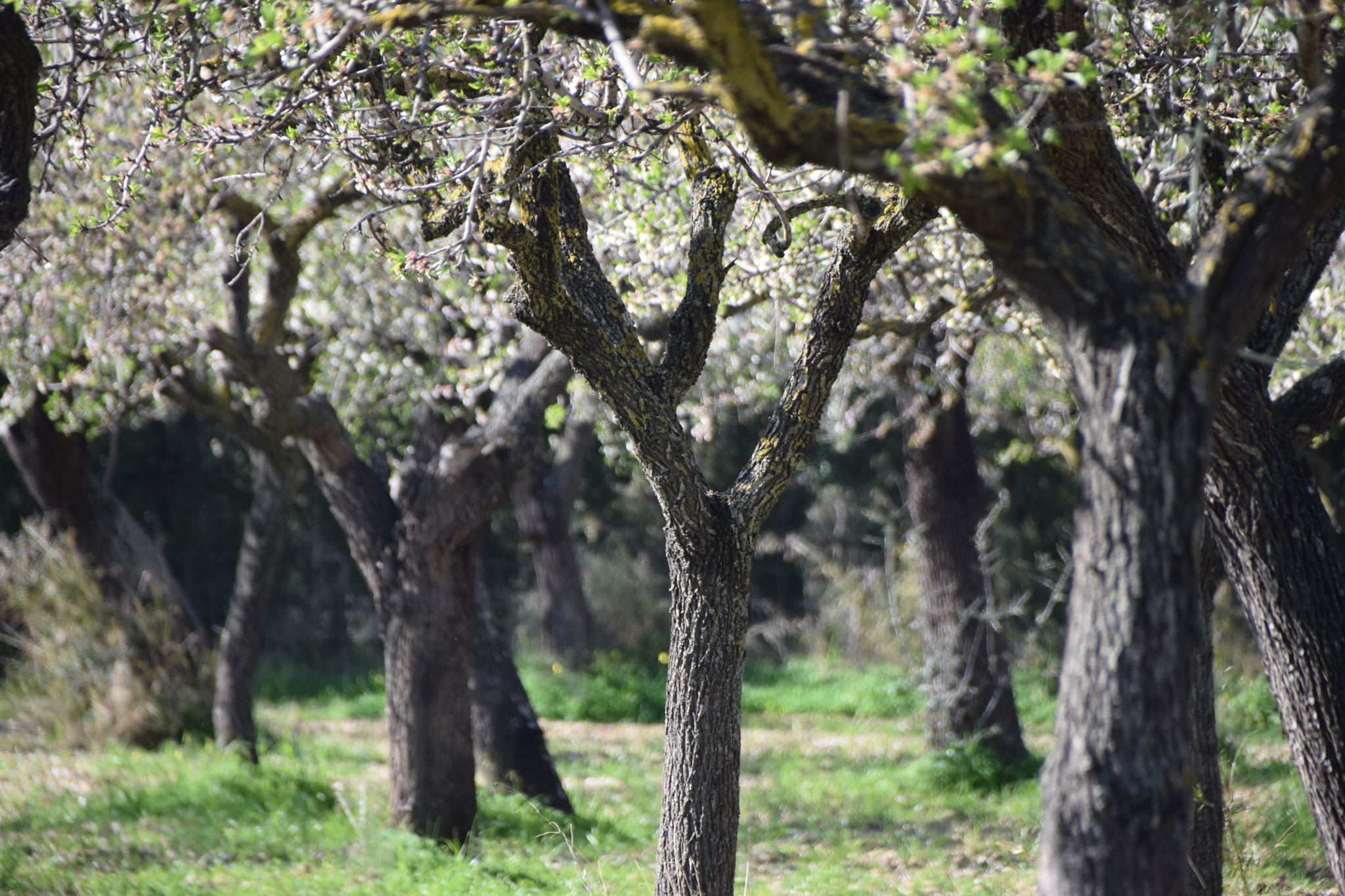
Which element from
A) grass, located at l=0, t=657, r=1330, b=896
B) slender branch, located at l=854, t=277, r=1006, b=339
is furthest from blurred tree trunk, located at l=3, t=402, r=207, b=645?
slender branch, located at l=854, t=277, r=1006, b=339

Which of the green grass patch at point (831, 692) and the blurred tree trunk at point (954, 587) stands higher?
the blurred tree trunk at point (954, 587)

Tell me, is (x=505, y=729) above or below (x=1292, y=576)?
below

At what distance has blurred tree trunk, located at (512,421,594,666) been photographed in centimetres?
1500

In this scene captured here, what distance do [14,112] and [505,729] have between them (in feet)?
17.6

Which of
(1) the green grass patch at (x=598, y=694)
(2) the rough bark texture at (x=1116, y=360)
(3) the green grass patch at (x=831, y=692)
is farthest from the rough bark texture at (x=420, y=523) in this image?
(3) the green grass patch at (x=831, y=692)

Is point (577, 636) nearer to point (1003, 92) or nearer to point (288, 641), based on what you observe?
point (288, 641)

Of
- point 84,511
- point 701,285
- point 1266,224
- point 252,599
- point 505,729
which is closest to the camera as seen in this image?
point 1266,224

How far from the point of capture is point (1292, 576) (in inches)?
140

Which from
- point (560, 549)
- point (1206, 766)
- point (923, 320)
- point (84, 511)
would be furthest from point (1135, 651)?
point (560, 549)

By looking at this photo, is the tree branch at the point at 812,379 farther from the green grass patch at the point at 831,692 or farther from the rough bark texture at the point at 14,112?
the green grass patch at the point at 831,692

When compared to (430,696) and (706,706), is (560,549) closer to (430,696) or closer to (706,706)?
(430,696)

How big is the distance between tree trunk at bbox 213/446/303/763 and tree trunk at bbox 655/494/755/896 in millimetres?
6009

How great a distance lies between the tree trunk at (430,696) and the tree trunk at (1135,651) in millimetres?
4928

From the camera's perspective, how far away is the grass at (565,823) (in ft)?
18.9
